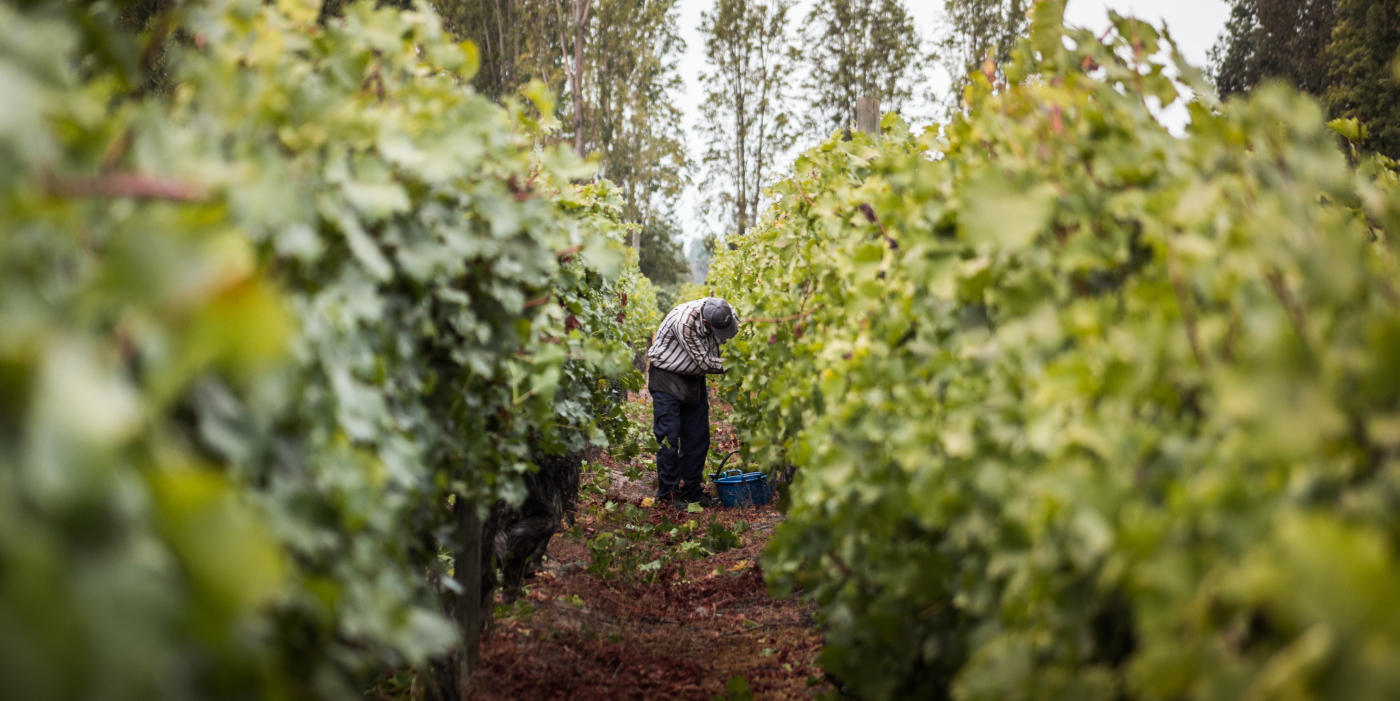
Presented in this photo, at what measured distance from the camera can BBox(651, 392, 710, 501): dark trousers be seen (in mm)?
6809

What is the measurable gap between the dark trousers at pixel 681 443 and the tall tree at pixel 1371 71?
1894 centimetres

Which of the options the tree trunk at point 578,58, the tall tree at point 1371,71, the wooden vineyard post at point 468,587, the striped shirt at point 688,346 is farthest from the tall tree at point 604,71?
the tall tree at point 1371,71

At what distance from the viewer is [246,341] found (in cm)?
67

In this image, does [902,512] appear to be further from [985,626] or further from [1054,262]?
[1054,262]

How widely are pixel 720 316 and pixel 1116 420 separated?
5180mm

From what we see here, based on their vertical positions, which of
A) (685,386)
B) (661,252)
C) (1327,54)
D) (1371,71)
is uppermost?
(1327,54)

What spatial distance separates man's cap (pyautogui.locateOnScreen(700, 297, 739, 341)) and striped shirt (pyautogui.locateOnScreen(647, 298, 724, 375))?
0.66 feet

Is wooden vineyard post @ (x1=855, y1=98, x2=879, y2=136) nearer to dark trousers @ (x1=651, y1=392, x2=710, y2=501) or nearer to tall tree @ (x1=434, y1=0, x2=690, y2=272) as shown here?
dark trousers @ (x1=651, y1=392, x2=710, y2=501)

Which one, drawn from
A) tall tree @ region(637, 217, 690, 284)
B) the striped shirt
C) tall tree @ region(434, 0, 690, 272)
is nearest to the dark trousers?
the striped shirt

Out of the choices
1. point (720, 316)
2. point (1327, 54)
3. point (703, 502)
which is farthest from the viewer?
point (1327, 54)

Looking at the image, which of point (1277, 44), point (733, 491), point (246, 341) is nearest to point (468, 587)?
point (246, 341)

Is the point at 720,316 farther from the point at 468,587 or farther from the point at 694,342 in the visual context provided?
the point at 468,587

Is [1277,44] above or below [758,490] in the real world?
above

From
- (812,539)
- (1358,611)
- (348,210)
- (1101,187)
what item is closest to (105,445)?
(348,210)
